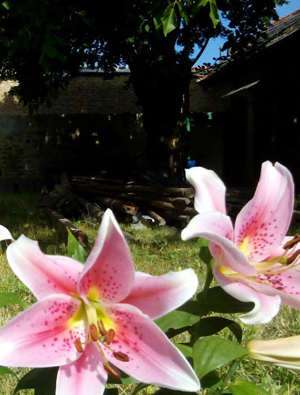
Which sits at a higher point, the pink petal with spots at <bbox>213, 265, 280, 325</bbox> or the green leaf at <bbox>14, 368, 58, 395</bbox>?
the pink petal with spots at <bbox>213, 265, 280, 325</bbox>

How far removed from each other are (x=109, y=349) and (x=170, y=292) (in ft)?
0.35

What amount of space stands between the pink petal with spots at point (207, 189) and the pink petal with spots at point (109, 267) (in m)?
0.17

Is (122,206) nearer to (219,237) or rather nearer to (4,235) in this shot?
(4,235)

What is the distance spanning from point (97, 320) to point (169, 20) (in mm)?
4663

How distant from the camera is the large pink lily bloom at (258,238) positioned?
2.04 ft

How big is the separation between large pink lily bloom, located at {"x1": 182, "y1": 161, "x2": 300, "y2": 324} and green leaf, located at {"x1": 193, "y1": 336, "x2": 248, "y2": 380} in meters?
0.08

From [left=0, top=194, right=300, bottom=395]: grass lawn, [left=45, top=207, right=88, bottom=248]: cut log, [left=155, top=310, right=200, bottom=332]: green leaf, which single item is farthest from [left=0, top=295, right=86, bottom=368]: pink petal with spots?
[left=45, top=207, right=88, bottom=248]: cut log

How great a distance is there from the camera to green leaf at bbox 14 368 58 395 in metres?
0.67

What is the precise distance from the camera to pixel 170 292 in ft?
1.92

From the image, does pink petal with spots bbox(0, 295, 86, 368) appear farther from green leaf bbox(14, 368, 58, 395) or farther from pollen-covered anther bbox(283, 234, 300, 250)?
pollen-covered anther bbox(283, 234, 300, 250)

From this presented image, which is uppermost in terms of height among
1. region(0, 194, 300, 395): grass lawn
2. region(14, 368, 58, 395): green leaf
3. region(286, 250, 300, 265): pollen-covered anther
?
region(286, 250, 300, 265): pollen-covered anther

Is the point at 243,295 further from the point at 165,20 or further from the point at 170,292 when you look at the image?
the point at 165,20

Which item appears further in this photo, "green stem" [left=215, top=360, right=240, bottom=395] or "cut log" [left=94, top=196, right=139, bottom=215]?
"cut log" [left=94, top=196, right=139, bottom=215]

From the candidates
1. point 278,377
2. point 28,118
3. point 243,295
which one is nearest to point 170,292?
point 243,295
